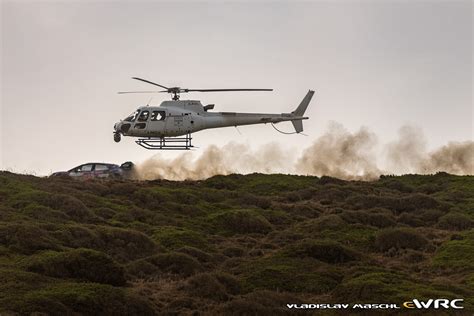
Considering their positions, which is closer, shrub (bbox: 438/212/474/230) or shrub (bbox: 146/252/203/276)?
shrub (bbox: 146/252/203/276)

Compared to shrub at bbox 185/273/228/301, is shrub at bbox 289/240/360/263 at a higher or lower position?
higher

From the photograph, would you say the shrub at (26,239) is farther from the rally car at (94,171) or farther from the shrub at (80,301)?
the rally car at (94,171)

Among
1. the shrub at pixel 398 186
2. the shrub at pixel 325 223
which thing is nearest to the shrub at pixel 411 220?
the shrub at pixel 325 223

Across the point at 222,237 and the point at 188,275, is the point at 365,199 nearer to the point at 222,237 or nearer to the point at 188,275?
the point at 222,237

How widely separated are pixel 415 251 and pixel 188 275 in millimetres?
13628


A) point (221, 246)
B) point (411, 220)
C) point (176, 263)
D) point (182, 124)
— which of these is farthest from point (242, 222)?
point (176, 263)

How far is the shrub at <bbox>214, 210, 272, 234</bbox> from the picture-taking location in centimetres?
5581

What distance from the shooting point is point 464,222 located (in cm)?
5669

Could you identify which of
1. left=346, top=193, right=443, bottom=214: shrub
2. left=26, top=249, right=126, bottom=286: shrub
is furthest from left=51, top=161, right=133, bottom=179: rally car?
left=26, top=249, right=126, bottom=286: shrub

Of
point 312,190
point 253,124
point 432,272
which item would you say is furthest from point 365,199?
point 432,272

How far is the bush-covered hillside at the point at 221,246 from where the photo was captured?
37.5m

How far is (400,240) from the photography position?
166 ft

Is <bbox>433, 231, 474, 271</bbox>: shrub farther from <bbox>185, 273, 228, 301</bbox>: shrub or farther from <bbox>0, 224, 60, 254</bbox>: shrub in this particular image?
<bbox>0, 224, 60, 254</bbox>: shrub

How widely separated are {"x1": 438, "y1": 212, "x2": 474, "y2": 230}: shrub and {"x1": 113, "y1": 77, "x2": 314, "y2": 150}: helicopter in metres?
11.5
